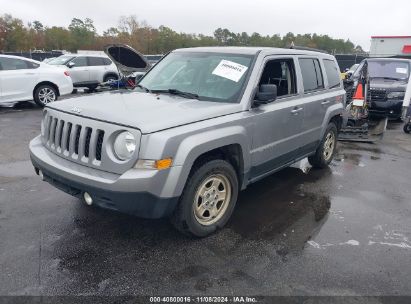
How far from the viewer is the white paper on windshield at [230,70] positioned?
13.2 ft

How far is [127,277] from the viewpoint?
302cm

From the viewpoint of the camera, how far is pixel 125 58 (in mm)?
7164

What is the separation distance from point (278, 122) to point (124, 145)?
202 centimetres

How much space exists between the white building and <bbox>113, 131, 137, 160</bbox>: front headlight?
2561 centimetres

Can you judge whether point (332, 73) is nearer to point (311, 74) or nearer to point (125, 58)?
point (311, 74)

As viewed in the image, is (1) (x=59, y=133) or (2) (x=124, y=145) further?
(1) (x=59, y=133)

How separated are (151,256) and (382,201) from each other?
3.28 metres

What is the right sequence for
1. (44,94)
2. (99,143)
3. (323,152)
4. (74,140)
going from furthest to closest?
(44,94), (323,152), (74,140), (99,143)

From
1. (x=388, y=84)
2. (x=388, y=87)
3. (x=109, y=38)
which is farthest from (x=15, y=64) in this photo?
(x=109, y=38)

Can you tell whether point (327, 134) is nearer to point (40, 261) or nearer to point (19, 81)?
point (40, 261)

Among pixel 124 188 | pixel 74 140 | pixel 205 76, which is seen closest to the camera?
pixel 124 188

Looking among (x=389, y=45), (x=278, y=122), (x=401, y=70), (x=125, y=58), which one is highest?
(x=389, y=45)

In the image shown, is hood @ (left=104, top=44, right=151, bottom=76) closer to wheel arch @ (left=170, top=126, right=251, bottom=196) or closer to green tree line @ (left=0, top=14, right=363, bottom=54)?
wheel arch @ (left=170, top=126, right=251, bottom=196)

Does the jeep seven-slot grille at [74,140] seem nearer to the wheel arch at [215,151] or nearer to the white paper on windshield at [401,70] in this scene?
the wheel arch at [215,151]
